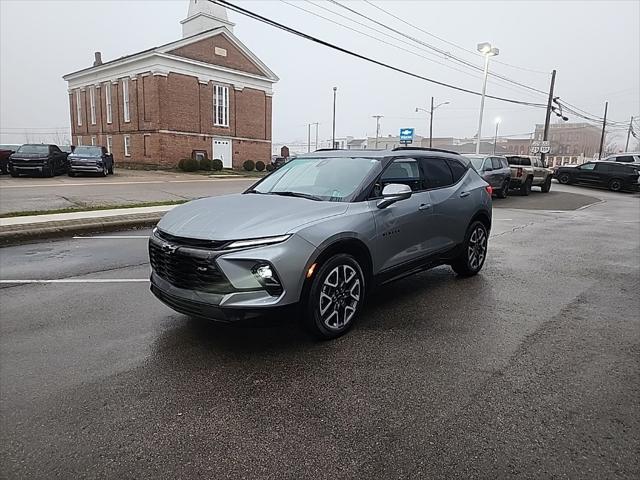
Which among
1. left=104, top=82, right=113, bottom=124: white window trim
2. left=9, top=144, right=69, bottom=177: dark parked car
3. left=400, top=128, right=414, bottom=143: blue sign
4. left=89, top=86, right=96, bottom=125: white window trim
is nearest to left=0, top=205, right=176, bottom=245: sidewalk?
left=9, top=144, right=69, bottom=177: dark parked car

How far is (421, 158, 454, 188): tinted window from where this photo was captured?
559 centimetres

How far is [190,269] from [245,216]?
2.11 ft

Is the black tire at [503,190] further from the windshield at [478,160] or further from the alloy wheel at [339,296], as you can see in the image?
the alloy wheel at [339,296]

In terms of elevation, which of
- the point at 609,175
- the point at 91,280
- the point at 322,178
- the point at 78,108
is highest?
the point at 78,108

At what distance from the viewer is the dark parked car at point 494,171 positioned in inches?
705

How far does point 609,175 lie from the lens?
26156mm

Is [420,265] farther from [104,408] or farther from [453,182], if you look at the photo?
[104,408]

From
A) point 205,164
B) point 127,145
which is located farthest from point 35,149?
point 127,145

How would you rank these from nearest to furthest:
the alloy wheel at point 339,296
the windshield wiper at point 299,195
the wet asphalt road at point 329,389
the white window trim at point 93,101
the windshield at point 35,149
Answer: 1. the wet asphalt road at point 329,389
2. the alloy wheel at point 339,296
3. the windshield wiper at point 299,195
4. the windshield at point 35,149
5. the white window trim at point 93,101

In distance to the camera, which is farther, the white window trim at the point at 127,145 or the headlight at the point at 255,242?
the white window trim at the point at 127,145

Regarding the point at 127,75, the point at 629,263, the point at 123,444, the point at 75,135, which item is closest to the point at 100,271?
the point at 123,444

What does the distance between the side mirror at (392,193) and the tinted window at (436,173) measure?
1.01 m

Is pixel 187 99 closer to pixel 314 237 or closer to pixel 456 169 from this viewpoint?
pixel 456 169

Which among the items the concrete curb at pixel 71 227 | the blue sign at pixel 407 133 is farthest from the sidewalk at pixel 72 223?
the blue sign at pixel 407 133
